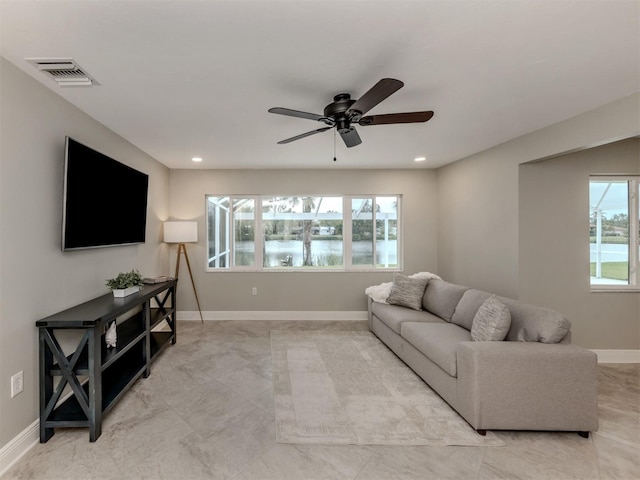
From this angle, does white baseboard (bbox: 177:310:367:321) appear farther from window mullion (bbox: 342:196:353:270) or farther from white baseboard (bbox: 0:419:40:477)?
white baseboard (bbox: 0:419:40:477)

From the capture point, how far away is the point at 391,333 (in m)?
3.69

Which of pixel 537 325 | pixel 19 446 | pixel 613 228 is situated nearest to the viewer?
pixel 19 446

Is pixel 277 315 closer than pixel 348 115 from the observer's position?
No

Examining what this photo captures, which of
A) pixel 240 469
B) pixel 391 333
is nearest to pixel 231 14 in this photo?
pixel 240 469

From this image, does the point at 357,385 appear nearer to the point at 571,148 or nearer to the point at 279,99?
the point at 279,99

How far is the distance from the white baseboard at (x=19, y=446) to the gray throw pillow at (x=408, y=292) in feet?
11.9

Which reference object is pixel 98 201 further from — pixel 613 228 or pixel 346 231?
pixel 613 228

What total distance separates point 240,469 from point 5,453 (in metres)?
1.43

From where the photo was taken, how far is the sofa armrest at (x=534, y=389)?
7.00 ft

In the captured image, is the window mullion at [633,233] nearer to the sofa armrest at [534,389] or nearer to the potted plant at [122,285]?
the sofa armrest at [534,389]

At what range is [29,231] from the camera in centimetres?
210

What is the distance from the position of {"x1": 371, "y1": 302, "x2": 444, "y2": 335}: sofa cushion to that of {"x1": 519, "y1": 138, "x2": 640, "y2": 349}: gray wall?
1065mm

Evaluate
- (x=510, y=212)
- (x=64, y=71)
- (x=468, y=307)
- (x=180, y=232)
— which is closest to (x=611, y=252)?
(x=510, y=212)

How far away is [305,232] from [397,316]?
7.36ft
